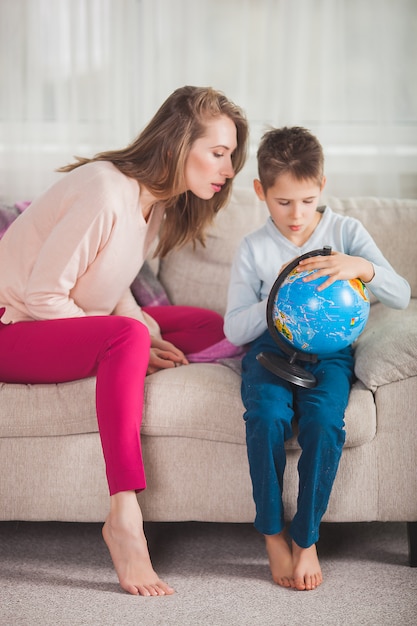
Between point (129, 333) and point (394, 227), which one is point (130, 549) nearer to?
point (129, 333)

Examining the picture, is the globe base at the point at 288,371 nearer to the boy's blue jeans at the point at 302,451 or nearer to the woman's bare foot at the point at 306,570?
the boy's blue jeans at the point at 302,451

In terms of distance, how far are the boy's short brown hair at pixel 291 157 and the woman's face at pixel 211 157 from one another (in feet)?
0.40

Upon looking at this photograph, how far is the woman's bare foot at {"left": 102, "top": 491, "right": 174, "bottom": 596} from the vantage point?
6.81 feet

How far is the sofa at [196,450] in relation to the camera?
2186 mm

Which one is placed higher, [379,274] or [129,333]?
[379,274]

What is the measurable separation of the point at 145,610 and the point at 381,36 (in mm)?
2688

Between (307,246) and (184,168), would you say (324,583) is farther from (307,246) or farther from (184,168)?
(184,168)

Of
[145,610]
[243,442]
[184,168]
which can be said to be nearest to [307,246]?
[184,168]

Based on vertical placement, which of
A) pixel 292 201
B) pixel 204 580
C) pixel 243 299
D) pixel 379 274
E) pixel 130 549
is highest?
pixel 292 201

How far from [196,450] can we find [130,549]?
1.07ft

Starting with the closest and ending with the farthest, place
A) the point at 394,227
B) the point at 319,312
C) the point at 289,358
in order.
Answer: the point at 319,312
the point at 289,358
the point at 394,227

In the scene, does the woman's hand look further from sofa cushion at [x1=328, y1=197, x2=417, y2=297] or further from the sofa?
sofa cushion at [x1=328, y1=197, x2=417, y2=297]

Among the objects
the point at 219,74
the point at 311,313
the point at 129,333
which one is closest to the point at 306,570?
the point at 311,313

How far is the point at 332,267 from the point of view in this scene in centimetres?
210
